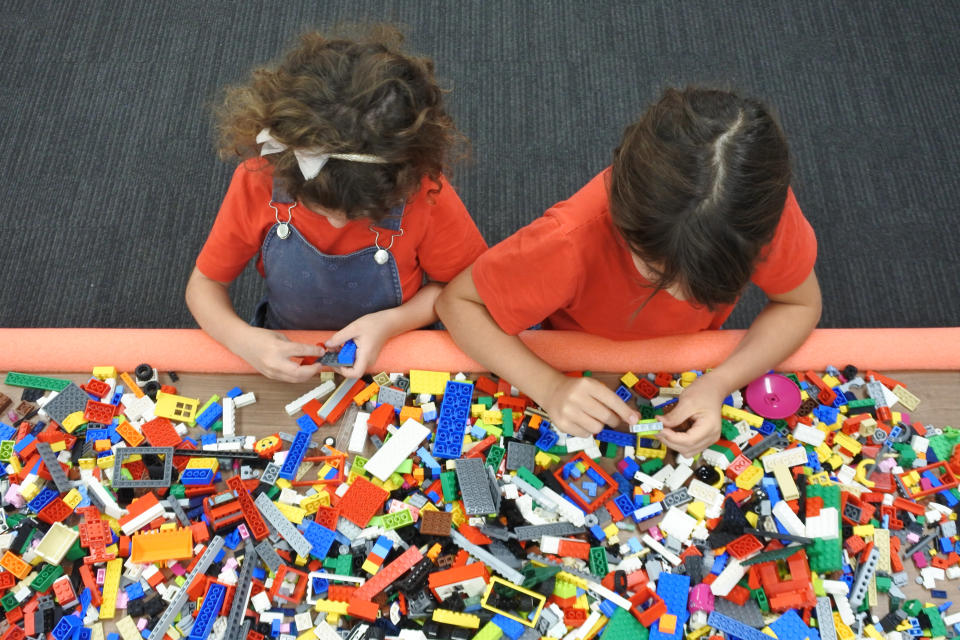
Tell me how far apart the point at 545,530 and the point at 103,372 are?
63 centimetres

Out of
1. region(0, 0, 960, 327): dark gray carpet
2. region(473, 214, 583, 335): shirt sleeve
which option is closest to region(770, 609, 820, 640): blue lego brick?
region(473, 214, 583, 335): shirt sleeve

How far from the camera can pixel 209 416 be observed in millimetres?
928

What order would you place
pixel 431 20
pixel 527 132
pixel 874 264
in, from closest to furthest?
pixel 874 264, pixel 527 132, pixel 431 20

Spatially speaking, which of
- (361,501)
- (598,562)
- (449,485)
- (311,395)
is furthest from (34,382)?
(598,562)

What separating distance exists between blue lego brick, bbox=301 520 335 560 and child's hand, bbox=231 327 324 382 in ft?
0.64

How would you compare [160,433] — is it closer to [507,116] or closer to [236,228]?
[236,228]

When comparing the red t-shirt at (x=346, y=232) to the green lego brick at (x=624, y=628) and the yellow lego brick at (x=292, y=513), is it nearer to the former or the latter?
the yellow lego brick at (x=292, y=513)

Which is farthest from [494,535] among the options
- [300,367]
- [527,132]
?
Answer: [527,132]

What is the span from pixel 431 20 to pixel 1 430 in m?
1.61

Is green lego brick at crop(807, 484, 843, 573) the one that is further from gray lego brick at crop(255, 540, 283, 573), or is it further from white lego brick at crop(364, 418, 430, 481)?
gray lego brick at crop(255, 540, 283, 573)

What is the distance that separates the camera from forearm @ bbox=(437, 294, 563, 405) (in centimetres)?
94

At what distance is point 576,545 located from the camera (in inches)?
34.1

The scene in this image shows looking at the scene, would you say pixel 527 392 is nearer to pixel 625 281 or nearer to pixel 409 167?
pixel 625 281

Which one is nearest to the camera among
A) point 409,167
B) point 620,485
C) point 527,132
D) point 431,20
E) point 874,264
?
point 409,167
